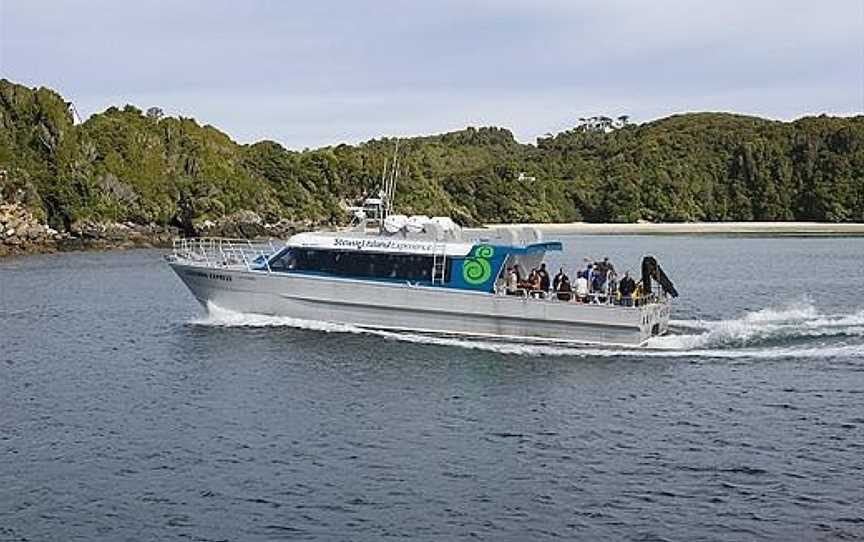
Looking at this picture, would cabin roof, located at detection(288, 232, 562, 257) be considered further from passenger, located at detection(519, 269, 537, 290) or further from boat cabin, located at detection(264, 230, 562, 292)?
passenger, located at detection(519, 269, 537, 290)

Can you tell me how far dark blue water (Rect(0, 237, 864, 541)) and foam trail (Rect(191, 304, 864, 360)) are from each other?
146 mm

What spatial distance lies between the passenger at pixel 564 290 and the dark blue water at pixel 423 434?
192cm

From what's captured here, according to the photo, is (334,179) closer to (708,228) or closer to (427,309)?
(708,228)

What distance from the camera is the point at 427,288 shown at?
3466 centimetres

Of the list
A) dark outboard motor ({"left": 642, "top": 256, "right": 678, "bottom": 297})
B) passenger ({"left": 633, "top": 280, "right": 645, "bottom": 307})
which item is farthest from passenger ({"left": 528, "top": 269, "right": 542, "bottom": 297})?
dark outboard motor ({"left": 642, "top": 256, "right": 678, "bottom": 297})

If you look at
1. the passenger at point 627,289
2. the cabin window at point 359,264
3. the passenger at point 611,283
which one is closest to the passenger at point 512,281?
the cabin window at point 359,264

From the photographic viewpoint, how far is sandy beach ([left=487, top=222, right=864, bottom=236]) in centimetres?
15212

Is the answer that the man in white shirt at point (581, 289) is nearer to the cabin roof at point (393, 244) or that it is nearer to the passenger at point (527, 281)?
the passenger at point (527, 281)

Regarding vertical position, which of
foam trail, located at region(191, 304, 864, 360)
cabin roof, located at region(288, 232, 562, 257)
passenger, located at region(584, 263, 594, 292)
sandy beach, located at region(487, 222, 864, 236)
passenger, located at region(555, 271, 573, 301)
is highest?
sandy beach, located at region(487, 222, 864, 236)

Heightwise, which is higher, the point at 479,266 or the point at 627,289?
the point at 479,266

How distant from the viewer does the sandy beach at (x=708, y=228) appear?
152m

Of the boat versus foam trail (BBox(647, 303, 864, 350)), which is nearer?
foam trail (BBox(647, 303, 864, 350))

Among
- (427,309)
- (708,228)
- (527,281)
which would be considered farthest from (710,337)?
(708,228)

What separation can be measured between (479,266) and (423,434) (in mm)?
12225
